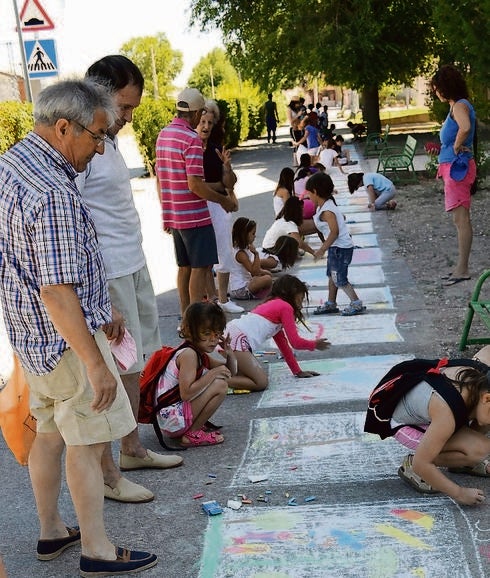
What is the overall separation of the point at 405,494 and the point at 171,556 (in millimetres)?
1100

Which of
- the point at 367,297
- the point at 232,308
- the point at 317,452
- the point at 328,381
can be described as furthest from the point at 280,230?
the point at 317,452

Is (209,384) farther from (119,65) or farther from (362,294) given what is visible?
(362,294)

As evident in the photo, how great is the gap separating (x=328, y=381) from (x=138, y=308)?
5.79ft

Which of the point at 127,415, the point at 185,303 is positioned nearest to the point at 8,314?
the point at 127,415

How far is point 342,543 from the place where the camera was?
11.1ft

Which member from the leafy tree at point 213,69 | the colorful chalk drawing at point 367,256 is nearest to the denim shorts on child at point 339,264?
the colorful chalk drawing at point 367,256

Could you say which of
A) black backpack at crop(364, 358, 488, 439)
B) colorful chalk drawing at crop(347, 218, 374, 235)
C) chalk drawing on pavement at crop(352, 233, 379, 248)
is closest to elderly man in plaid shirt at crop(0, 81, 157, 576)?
black backpack at crop(364, 358, 488, 439)

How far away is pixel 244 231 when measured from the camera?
26.5 ft

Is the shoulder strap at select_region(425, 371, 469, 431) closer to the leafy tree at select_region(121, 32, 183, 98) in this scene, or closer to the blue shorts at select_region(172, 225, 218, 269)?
the blue shorts at select_region(172, 225, 218, 269)

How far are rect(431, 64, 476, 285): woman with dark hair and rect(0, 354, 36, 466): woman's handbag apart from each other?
5.46 meters

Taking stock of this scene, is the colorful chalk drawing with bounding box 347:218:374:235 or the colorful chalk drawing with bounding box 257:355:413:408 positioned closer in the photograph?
the colorful chalk drawing with bounding box 257:355:413:408


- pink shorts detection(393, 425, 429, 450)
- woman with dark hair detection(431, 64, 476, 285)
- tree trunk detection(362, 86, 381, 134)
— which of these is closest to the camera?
pink shorts detection(393, 425, 429, 450)

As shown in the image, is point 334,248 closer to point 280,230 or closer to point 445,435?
point 280,230

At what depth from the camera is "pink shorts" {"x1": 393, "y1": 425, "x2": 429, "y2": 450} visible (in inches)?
146
